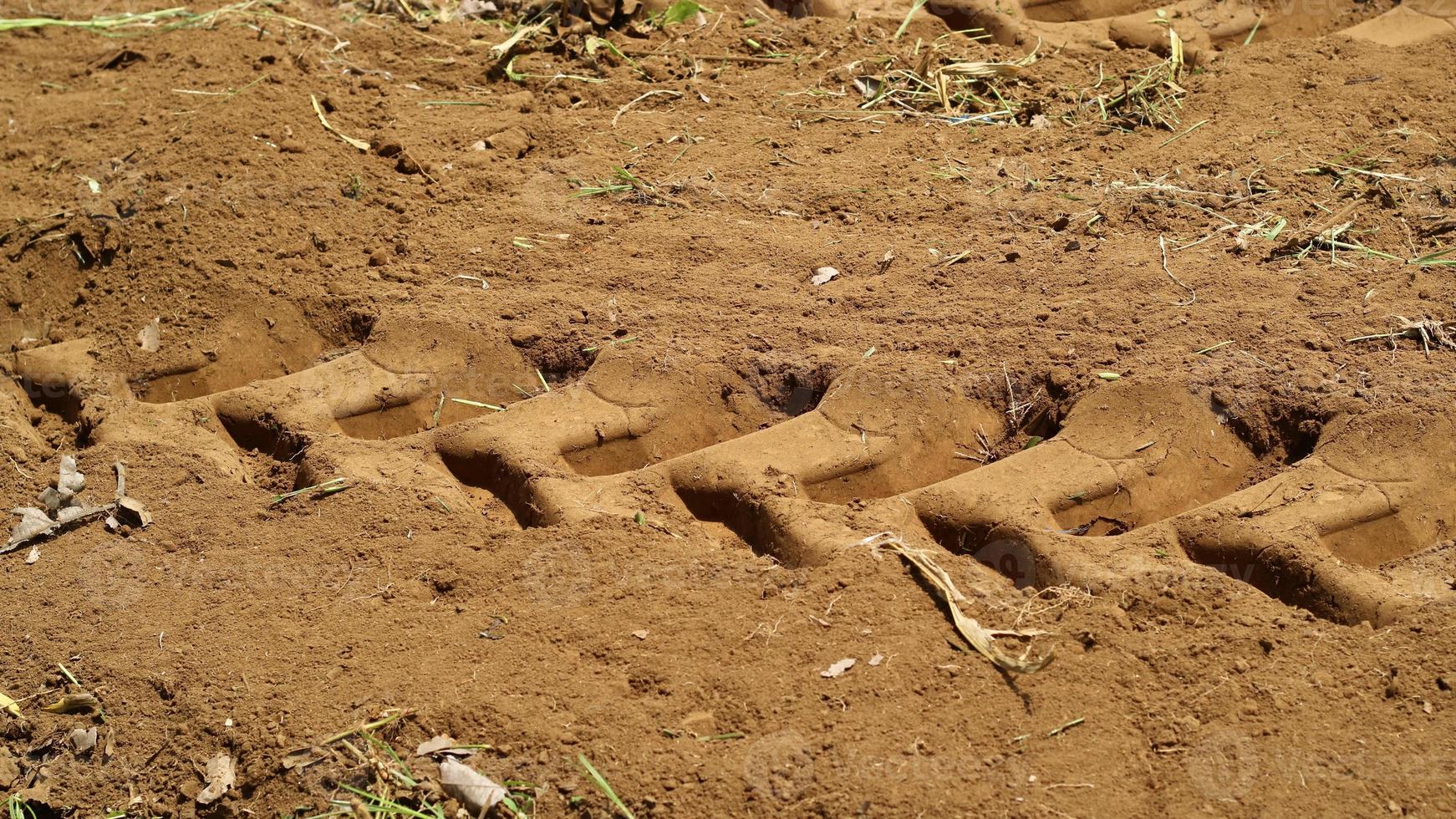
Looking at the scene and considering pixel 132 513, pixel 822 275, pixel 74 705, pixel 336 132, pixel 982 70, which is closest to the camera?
pixel 74 705

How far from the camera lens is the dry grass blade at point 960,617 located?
2742 millimetres

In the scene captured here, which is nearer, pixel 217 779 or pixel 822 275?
pixel 217 779

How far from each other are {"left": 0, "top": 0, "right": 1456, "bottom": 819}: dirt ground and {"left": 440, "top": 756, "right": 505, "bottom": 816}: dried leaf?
0.02 m

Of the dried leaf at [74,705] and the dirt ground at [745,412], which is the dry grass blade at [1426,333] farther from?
the dried leaf at [74,705]

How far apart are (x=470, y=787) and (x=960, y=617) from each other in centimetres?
111

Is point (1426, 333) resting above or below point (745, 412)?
above

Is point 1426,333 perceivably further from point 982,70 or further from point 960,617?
point 982,70

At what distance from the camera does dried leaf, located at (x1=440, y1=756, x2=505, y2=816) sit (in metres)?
2.66

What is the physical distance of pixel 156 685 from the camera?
9.80 feet

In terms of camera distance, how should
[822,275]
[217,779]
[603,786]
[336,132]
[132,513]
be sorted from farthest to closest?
[336,132]
[822,275]
[132,513]
[217,779]
[603,786]

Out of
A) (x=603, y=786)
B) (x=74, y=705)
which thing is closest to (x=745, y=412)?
(x=603, y=786)

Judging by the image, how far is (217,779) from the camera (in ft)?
9.25

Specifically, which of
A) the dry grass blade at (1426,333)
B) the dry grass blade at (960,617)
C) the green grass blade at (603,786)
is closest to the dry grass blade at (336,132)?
the dry grass blade at (960,617)

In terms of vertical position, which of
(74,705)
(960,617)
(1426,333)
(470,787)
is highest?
(1426,333)
